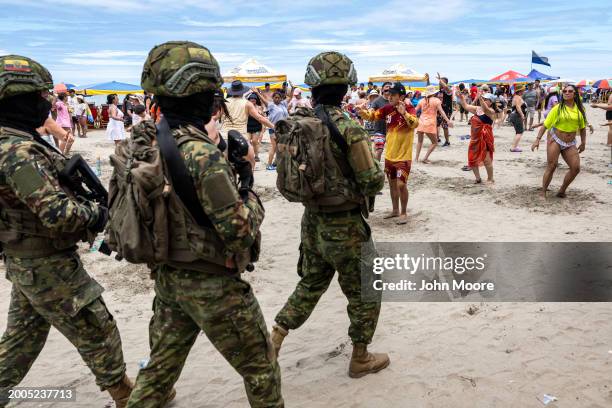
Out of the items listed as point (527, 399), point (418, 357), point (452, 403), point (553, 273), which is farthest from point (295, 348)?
point (553, 273)

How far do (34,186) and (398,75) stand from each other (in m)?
31.0

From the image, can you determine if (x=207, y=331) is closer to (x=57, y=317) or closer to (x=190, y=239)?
(x=190, y=239)

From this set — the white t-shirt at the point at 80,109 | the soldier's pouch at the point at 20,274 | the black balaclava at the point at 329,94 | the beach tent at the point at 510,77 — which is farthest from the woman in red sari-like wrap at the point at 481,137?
the beach tent at the point at 510,77

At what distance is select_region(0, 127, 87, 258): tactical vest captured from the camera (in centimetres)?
273

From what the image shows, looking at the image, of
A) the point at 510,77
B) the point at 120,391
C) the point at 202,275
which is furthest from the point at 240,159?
the point at 510,77

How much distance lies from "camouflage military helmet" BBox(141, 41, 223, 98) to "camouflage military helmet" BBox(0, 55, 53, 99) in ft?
2.99

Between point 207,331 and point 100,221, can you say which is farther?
point 100,221

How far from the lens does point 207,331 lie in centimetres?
237

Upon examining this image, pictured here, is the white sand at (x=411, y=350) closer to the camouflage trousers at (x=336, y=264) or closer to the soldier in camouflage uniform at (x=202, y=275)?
the camouflage trousers at (x=336, y=264)

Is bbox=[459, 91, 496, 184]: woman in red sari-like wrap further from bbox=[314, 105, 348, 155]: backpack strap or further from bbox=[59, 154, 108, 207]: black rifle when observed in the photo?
bbox=[59, 154, 108, 207]: black rifle

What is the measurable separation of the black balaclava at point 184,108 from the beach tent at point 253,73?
24.4 meters

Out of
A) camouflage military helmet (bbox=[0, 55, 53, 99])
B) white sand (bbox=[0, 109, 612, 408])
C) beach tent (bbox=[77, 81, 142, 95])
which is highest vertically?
beach tent (bbox=[77, 81, 142, 95])

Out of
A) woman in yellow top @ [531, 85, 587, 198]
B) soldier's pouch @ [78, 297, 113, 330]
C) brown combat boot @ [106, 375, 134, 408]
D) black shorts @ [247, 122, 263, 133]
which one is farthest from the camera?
black shorts @ [247, 122, 263, 133]

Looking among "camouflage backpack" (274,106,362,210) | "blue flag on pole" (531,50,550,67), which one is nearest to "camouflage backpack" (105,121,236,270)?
"camouflage backpack" (274,106,362,210)
